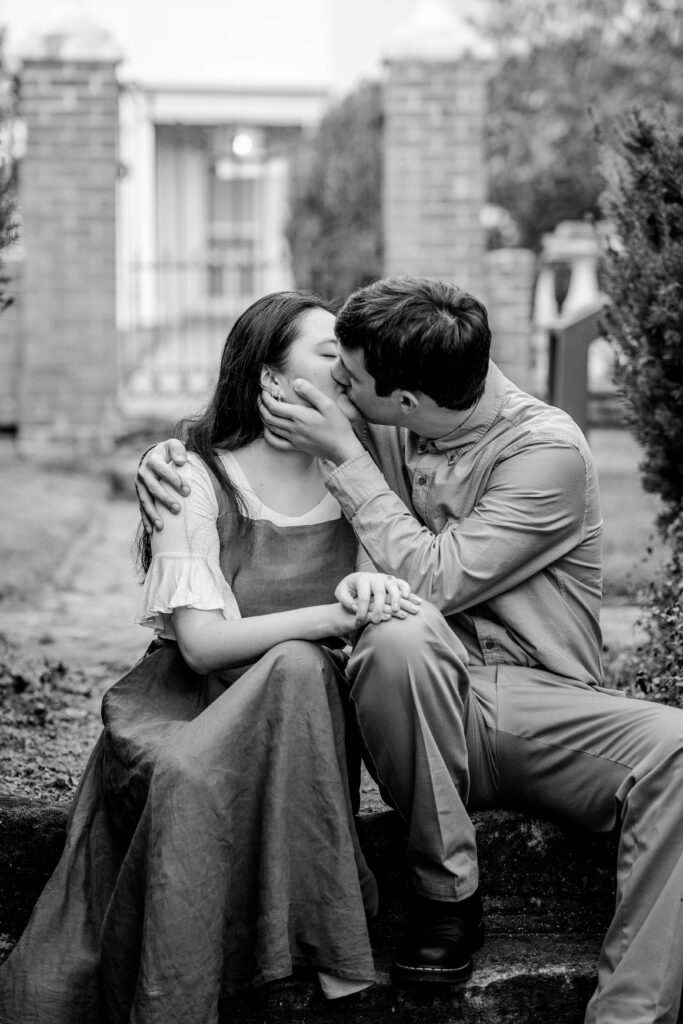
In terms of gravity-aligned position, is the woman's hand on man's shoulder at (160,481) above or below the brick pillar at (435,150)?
below

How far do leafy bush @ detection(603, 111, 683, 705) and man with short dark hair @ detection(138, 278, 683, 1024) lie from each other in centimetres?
94

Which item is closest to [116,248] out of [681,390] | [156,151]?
[681,390]

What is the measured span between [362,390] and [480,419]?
279 mm

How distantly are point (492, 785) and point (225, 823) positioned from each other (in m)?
0.64

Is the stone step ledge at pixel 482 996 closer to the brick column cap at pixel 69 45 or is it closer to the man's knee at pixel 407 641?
the man's knee at pixel 407 641

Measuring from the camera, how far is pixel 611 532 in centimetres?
664

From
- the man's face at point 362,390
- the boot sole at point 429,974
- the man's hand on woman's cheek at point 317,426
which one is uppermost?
the man's face at point 362,390

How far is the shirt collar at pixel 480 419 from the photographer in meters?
2.83

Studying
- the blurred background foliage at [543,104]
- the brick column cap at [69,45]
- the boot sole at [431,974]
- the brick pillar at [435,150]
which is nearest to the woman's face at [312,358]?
the boot sole at [431,974]

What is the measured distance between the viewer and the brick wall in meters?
8.68

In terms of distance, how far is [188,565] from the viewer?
8.79ft

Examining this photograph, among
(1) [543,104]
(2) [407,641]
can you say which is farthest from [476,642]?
(1) [543,104]

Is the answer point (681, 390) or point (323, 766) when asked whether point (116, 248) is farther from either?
point (323, 766)

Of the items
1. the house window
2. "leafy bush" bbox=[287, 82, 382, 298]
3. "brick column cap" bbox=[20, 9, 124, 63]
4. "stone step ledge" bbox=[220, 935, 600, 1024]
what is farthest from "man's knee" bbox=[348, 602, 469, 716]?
the house window
